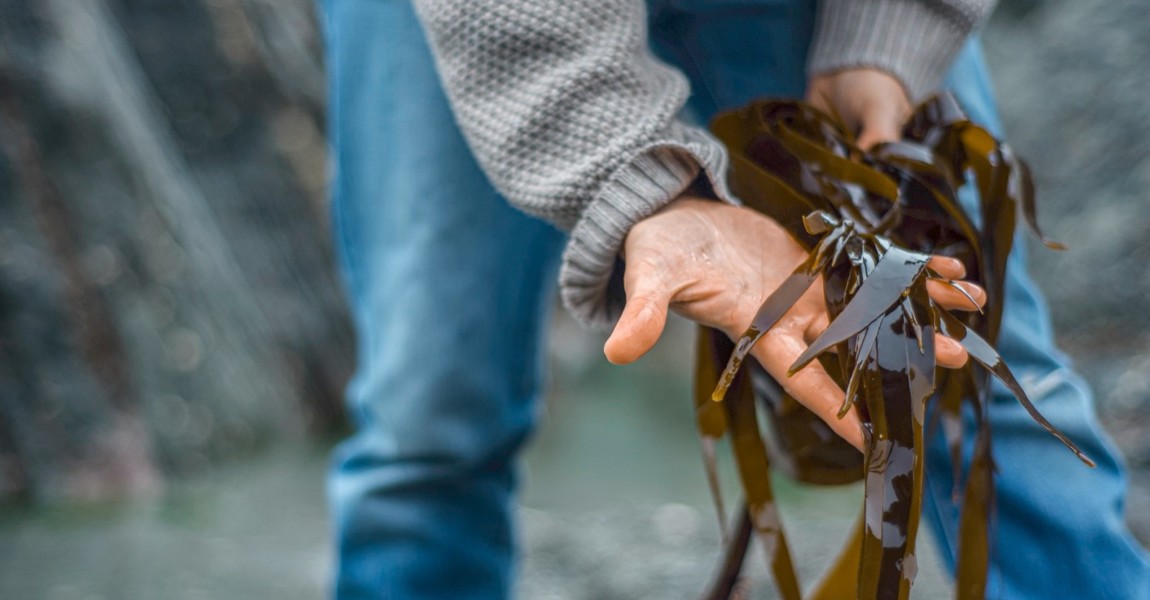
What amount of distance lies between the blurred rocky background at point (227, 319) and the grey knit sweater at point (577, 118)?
0.90m

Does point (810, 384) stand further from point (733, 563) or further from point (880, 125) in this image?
point (880, 125)

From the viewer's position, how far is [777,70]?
973 mm

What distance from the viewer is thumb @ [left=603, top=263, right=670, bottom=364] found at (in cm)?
58

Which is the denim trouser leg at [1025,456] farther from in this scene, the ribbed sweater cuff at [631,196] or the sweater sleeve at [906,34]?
the ribbed sweater cuff at [631,196]

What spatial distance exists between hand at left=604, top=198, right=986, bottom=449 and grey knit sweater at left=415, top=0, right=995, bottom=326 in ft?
0.09

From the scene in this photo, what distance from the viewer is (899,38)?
87 centimetres

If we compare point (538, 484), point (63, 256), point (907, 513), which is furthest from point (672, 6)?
point (63, 256)

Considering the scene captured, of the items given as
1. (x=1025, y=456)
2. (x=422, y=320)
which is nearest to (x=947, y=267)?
(x=1025, y=456)

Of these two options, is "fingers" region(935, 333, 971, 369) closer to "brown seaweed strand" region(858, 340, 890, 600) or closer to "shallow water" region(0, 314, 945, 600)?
"brown seaweed strand" region(858, 340, 890, 600)

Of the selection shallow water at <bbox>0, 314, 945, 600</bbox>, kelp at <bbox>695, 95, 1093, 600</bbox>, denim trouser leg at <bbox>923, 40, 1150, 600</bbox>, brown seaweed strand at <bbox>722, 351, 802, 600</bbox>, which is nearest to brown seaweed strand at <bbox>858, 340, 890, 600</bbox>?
kelp at <bbox>695, 95, 1093, 600</bbox>

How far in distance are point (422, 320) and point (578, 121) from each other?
1.23ft

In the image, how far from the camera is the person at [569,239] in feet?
2.28

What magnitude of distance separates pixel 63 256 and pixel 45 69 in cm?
44

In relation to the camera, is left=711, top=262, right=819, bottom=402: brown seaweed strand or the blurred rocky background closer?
left=711, top=262, right=819, bottom=402: brown seaweed strand
